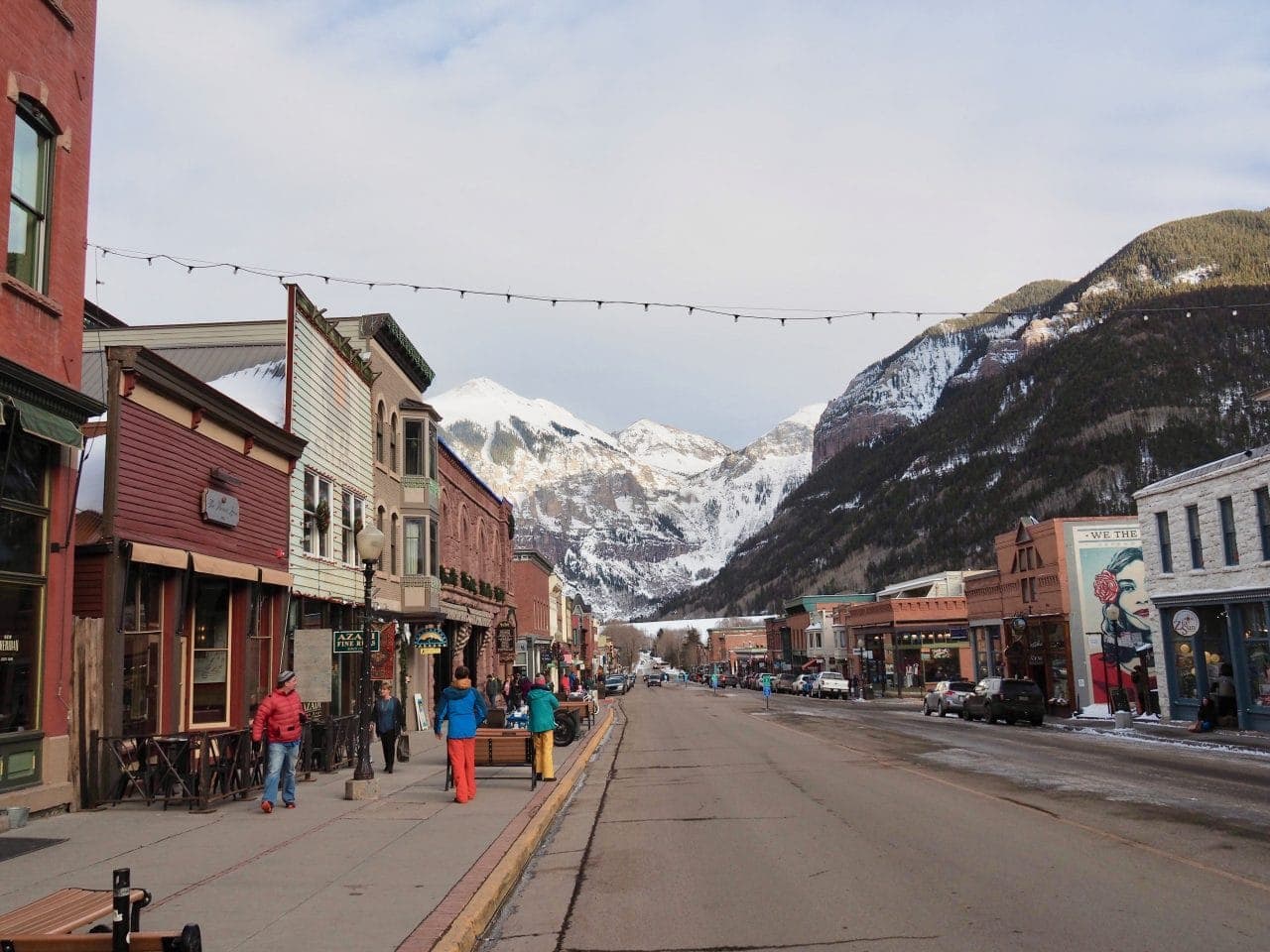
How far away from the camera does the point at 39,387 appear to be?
12.4 meters

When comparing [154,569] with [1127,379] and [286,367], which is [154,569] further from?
[1127,379]

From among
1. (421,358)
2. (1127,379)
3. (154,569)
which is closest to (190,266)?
(154,569)

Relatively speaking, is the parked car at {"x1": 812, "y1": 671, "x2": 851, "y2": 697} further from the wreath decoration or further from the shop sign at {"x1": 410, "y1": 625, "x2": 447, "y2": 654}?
the wreath decoration

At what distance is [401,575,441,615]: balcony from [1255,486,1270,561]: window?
2331 centimetres

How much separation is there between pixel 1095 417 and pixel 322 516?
135105 mm

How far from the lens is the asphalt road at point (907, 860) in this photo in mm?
7531

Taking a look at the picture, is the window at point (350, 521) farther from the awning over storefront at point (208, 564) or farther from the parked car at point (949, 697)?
the parked car at point (949, 697)

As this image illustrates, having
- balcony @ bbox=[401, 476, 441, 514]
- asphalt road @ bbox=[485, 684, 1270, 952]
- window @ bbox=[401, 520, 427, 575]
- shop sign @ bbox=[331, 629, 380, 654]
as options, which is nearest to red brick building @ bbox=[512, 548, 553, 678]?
balcony @ bbox=[401, 476, 441, 514]

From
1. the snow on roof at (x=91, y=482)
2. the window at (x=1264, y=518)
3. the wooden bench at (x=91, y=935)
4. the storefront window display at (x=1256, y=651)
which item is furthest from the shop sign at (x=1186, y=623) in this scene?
the wooden bench at (x=91, y=935)

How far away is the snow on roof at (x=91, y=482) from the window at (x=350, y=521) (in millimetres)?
11776

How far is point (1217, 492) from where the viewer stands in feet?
104

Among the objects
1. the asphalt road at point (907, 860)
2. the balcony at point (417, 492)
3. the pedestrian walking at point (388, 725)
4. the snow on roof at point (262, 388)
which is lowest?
the asphalt road at point (907, 860)

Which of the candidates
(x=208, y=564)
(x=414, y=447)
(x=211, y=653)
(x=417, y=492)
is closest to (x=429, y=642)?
(x=417, y=492)

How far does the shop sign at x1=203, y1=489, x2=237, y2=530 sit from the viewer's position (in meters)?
17.7
